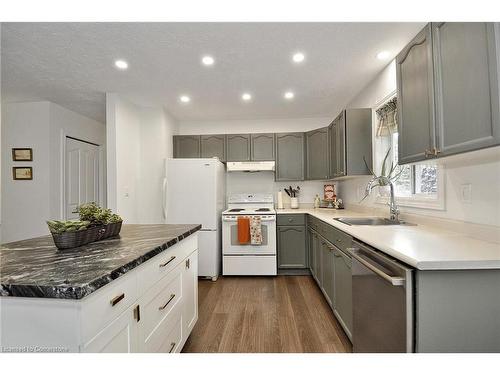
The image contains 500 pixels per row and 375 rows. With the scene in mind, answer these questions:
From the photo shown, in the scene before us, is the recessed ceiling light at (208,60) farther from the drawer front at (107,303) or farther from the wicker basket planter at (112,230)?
the drawer front at (107,303)

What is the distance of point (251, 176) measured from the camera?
405 cm

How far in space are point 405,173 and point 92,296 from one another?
251cm

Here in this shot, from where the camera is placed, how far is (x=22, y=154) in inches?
129

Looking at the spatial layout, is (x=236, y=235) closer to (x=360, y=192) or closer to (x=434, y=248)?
(x=360, y=192)

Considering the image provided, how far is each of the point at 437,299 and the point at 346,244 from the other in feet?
2.62

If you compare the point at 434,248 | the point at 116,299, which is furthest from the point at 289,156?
the point at 116,299

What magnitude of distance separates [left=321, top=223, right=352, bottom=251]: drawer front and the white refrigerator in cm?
152

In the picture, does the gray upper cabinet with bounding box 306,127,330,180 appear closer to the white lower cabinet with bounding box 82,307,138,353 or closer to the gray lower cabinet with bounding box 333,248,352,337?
the gray lower cabinet with bounding box 333,248,352,337

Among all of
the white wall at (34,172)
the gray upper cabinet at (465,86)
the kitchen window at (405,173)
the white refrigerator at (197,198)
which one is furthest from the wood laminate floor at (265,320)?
the white wall at (34,172)

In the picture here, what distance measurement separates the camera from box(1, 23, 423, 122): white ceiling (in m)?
1.82

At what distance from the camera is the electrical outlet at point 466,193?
145 centimetres

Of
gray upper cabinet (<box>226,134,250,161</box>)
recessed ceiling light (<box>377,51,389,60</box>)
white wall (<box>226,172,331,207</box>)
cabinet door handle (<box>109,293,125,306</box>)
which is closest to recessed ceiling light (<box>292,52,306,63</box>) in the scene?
recessed ceiling light (<box>377,51,389,60</box>)

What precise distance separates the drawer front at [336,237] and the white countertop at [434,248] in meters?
0.14
